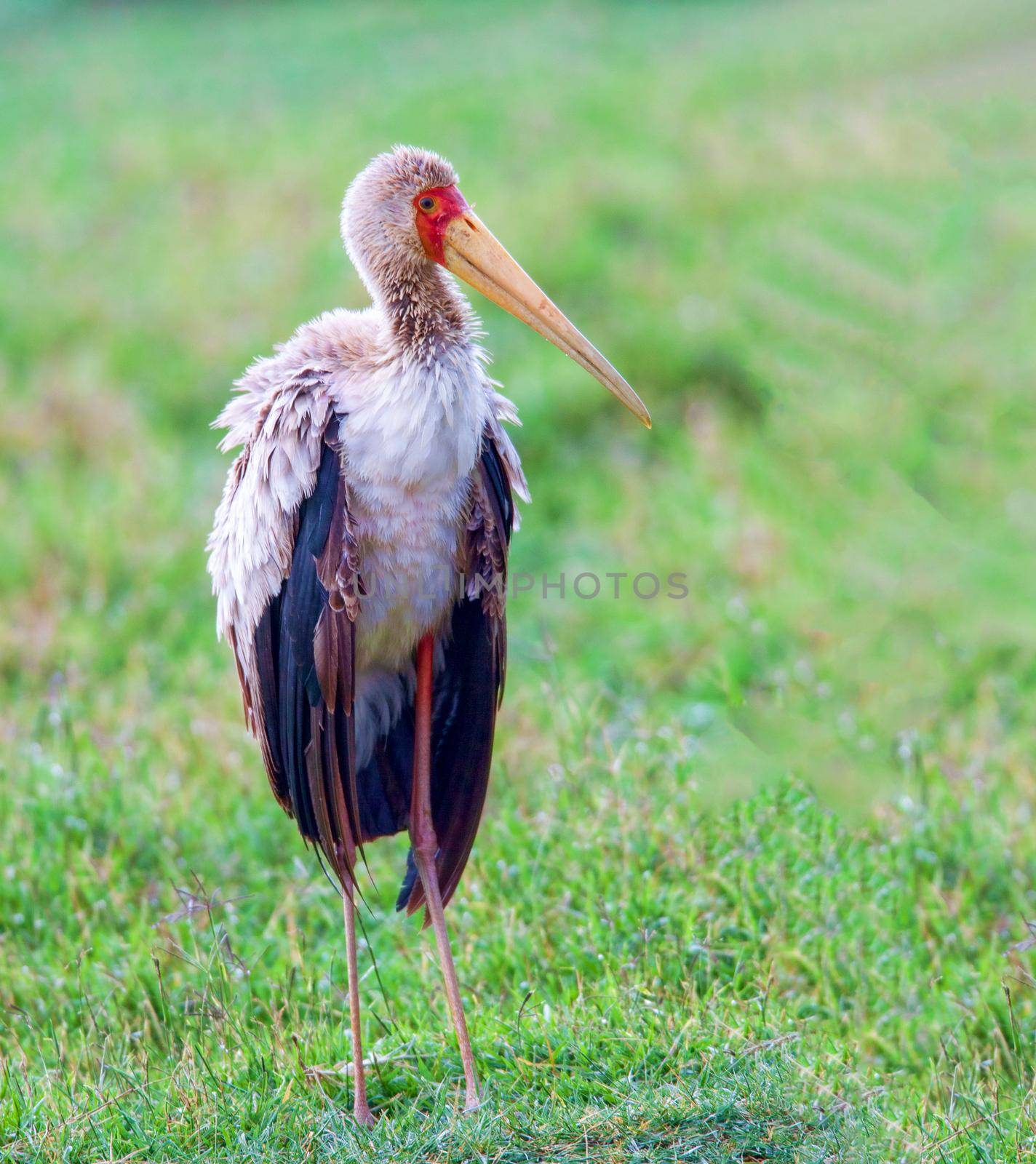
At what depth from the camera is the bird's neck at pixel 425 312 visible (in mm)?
2713

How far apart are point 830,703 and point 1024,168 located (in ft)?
16.9

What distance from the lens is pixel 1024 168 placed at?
8.12m

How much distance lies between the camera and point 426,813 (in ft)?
9.92

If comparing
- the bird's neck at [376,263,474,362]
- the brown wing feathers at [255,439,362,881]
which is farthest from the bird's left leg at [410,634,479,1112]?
the bird's neck at [376,263,474,362]

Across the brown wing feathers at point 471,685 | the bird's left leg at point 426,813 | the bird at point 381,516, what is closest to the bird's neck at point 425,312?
the bird at point 381,516

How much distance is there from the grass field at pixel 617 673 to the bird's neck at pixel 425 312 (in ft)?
4.22

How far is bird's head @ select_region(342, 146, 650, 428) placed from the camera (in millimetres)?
2785

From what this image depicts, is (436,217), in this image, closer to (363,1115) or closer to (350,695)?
(350,695)

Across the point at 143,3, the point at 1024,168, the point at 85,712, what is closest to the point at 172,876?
the point at 85,712

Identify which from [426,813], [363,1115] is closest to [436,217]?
[426,813]

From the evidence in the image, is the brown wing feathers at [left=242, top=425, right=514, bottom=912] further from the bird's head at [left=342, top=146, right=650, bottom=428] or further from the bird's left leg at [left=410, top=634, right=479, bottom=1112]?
the bird's head at [left=342, top=146, right=650, bottom=428]

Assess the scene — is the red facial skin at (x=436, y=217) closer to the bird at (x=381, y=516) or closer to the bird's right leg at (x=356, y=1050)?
the bird at (x=381, y=516)

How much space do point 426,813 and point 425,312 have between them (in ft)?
3.54

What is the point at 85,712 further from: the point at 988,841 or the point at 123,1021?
the point at 988,841
